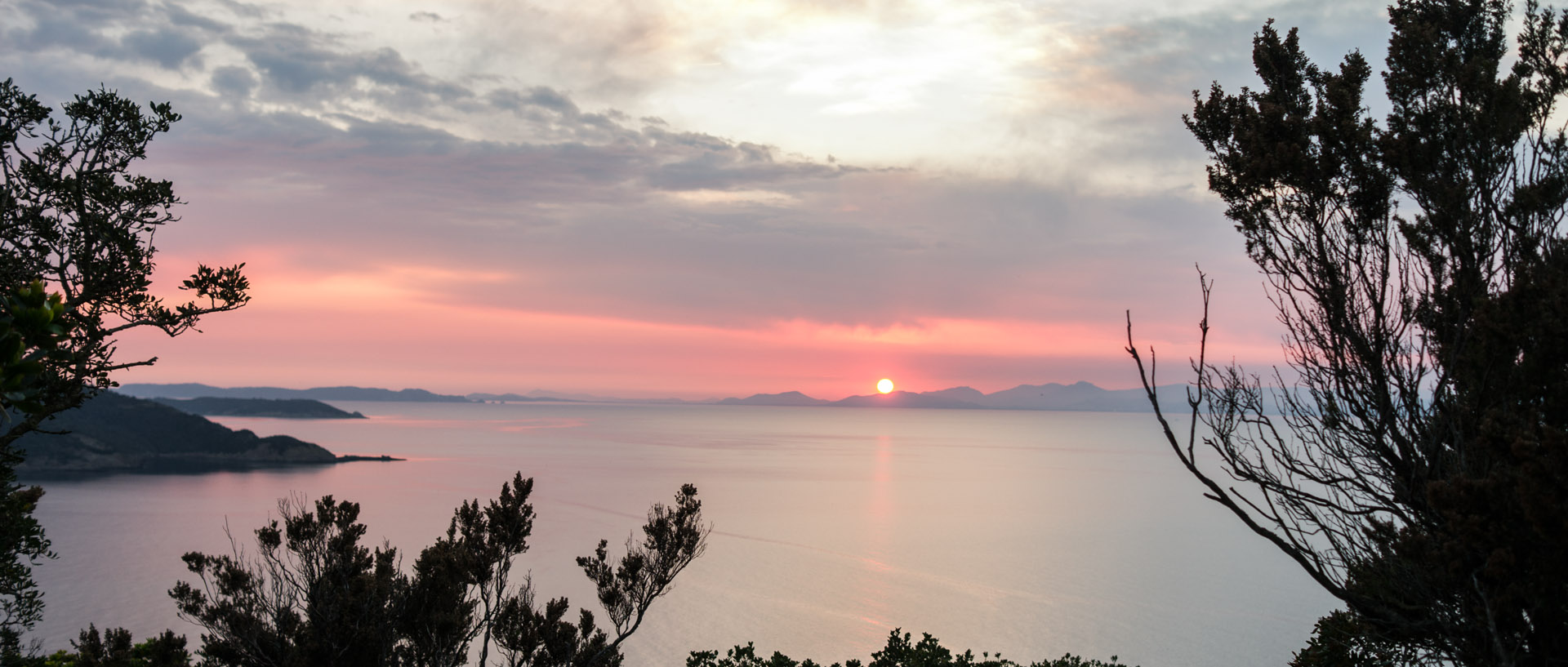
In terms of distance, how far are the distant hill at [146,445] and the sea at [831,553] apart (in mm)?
6575

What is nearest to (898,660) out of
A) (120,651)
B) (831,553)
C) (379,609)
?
(379,609)

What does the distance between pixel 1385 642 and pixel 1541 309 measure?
4773 mm

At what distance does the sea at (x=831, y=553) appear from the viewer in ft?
136

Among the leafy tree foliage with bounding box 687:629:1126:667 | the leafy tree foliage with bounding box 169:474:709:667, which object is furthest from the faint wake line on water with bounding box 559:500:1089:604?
the leafy tree foliage with bounding box 169:474:709:667

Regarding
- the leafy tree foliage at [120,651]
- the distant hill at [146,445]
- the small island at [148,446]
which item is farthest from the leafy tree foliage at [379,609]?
the distant hill at [146,445]

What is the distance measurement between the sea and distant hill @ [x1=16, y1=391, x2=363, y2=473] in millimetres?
6575

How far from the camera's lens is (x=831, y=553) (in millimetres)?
61750

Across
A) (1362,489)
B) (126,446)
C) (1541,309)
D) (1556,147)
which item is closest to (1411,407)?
(1362,489)

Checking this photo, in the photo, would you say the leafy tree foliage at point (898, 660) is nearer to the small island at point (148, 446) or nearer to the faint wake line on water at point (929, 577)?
the faint wake line on water at point (929, 577)

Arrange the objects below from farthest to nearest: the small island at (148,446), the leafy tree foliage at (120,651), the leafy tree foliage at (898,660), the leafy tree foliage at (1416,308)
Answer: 1. the small island at (148,446)
2. the leafy tree foliage at (898,660)
3. the leafy tree foliage at (120,651)
4. the leafy tree foliage at (1416,308)

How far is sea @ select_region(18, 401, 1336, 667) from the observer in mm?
41312

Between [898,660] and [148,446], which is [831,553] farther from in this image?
[148,446]

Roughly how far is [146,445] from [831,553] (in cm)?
10367

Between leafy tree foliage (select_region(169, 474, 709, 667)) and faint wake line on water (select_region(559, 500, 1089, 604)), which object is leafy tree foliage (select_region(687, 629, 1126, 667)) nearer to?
leafy tree foliage (select_region(169, 474, 709, 667))
